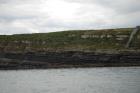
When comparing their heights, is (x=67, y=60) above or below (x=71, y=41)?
below

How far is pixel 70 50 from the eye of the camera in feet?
431

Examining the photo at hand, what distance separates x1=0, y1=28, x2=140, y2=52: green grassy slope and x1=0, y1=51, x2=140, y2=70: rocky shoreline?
524 cm

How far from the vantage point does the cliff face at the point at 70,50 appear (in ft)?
399

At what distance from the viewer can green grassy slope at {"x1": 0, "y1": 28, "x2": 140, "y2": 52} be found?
14062 centimetres

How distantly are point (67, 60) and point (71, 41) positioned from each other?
28.3 metres

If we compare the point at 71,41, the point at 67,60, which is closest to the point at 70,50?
the point at 67,60

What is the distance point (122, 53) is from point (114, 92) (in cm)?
6405

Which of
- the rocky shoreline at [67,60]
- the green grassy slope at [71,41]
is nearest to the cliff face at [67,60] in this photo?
the rocky shoreline at [67,60]

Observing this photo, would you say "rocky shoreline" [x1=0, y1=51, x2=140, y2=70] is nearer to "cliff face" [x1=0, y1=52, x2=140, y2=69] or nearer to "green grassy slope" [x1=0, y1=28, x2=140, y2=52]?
"cliff face" [x1=0, y1=52, x2=140, y2=69]

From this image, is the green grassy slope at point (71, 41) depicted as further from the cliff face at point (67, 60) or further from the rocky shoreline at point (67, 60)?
the cliff face at point (67, 60)

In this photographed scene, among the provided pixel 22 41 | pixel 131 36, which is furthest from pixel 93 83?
pixel 22 41

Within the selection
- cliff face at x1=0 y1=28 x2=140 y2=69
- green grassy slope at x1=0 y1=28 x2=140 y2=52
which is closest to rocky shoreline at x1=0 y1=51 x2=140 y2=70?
cliff face at x1=0 y1=28 x2=140 y2=69

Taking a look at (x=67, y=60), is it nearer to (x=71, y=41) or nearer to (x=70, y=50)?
(x=70, y=50)

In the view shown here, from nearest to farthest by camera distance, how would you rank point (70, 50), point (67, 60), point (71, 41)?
1. point (67, 60)
2. point (70, 50)
3. point (71, 41)
